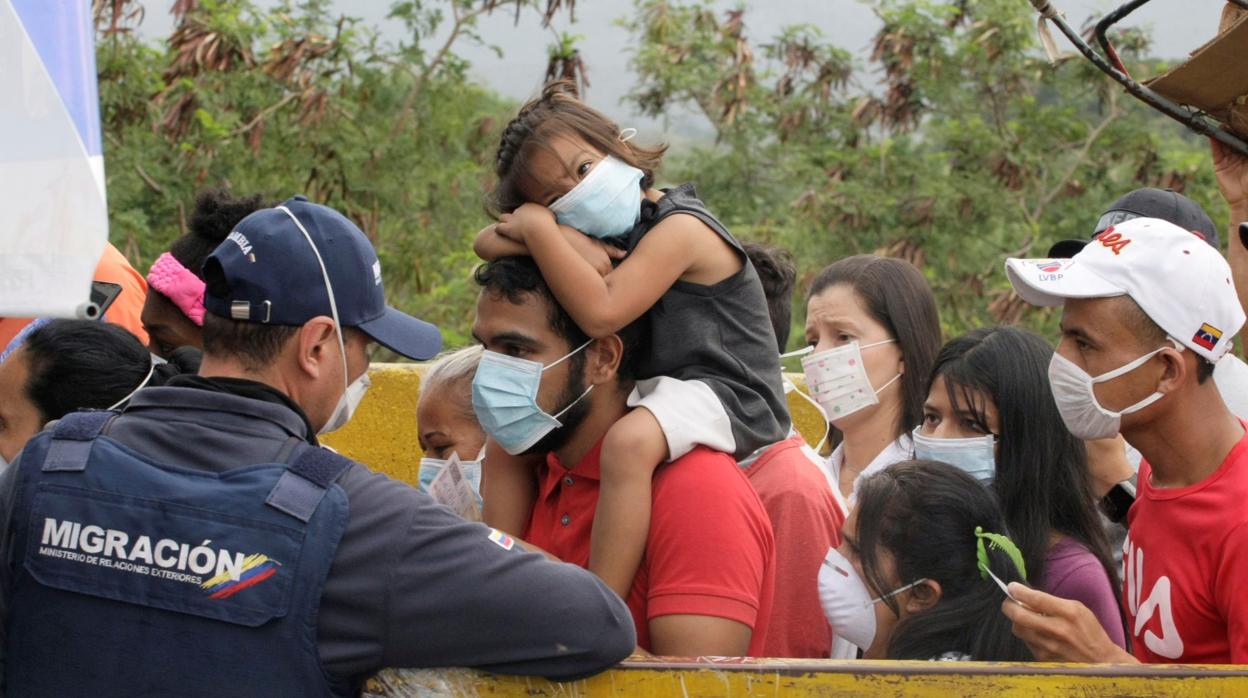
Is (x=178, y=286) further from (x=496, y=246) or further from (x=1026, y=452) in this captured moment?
(x=1026, y=452)

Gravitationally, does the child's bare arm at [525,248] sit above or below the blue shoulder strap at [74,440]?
above

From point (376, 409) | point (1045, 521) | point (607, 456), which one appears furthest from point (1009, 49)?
point (607, 456)

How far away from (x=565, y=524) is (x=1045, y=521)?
124cm

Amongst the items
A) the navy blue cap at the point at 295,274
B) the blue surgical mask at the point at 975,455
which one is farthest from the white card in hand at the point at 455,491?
the blue surgical mask at the point at 975,455

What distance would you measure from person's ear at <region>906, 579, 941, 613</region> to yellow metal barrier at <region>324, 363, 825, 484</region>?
243cm

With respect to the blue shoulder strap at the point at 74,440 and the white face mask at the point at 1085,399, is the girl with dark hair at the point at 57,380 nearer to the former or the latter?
the blue shoulder strap at the point at 74,440

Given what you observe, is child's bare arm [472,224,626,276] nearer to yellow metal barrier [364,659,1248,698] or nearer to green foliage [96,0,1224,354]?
yellow metal barrier [364,659,1248,698]

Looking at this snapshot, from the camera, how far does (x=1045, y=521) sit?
3400mm

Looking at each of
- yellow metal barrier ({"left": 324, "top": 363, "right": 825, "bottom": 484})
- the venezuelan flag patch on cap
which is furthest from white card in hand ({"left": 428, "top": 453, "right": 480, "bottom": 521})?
yellow metal barrier ({"left": 324, "top": 363, "right": 825, "bottom": 484})

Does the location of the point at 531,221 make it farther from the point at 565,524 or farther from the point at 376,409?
the point at 376,409

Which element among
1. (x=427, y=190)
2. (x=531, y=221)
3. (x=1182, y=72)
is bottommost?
(x=427, y=190)

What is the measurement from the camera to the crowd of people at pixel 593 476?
2.16m

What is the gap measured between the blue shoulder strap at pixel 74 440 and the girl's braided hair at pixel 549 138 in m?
1.30

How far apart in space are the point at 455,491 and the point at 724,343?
0.83m
